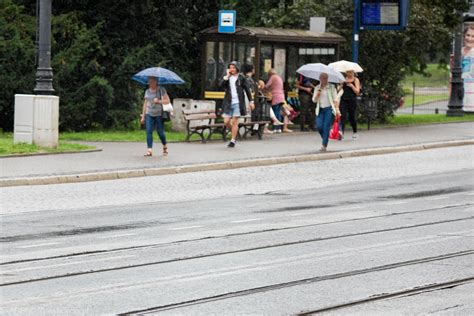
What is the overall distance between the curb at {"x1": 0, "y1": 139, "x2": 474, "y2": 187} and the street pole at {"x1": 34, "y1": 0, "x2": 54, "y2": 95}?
3.85m

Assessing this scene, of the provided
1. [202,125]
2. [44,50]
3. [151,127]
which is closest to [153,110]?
[151,127]

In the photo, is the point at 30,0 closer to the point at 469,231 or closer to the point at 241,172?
the point at 241,172

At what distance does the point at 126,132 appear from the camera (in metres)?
30.7

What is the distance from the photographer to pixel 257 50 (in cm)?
3067

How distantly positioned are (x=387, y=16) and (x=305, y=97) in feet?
9.91

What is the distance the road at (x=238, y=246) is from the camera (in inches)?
387

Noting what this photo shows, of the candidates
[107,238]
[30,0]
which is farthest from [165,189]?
[30,0]

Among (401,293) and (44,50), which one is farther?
(44,50)

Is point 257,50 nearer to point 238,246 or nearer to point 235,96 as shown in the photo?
point 235,96

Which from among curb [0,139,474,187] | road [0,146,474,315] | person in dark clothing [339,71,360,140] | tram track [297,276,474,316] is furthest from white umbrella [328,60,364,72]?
tram track [297,276,474,316]

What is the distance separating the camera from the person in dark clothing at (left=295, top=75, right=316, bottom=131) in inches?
1272

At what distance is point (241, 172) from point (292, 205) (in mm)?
5523

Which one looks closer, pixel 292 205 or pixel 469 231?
pixel 469 231

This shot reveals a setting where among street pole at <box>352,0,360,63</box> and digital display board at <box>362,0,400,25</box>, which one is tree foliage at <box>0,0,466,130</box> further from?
digital display board at <box>362,0,400,25</box>
